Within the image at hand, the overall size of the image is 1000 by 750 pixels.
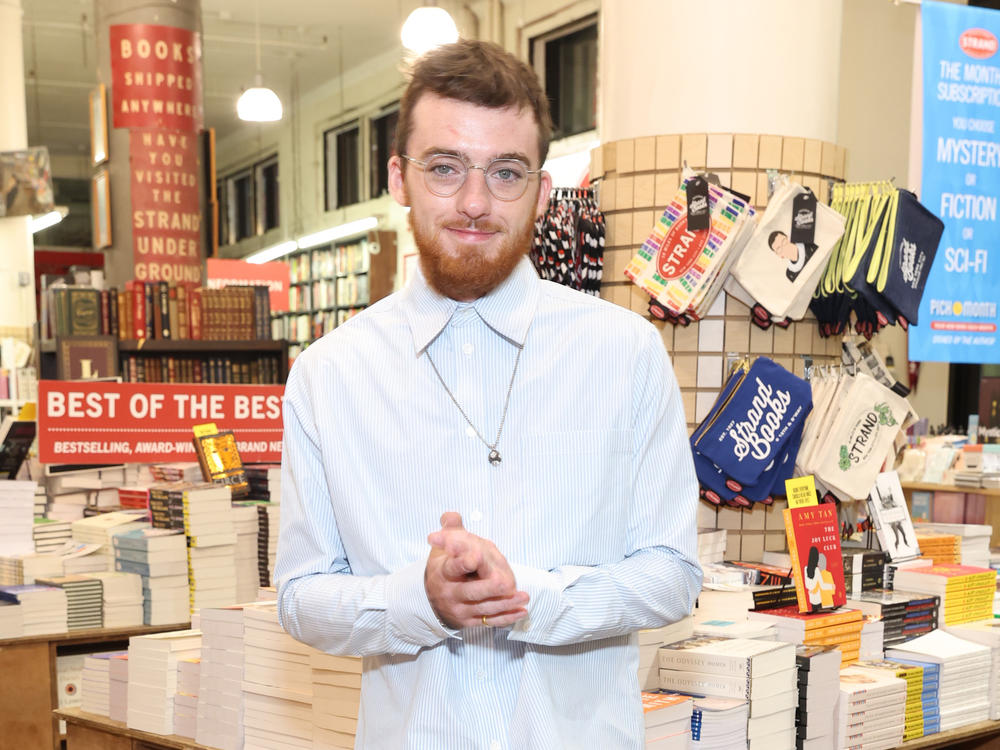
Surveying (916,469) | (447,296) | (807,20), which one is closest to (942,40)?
(807,20)

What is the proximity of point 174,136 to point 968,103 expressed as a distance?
5.41m

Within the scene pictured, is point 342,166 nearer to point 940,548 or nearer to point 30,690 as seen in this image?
point 30,690

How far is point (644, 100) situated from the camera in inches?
135

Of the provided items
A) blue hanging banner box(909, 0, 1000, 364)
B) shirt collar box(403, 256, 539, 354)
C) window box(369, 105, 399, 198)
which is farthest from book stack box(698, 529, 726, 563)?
window box(369, 105, 399, 198)

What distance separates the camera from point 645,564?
1.39m

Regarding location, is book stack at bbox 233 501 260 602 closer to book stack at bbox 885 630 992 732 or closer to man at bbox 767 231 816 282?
man at bbox 767 231 816 282

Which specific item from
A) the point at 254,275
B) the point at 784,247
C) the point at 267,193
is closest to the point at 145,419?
the point at 784,247

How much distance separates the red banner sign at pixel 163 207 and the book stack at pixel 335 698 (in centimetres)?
573

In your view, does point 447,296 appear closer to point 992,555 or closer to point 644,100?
point 644,100

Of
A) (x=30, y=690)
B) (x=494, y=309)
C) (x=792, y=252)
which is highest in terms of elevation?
(x=792, y=252)

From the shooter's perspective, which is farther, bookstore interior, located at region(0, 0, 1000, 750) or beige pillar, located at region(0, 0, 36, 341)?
beige pillar, located at region(0, 0, 36, 341)

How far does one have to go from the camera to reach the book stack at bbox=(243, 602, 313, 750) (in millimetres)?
2525

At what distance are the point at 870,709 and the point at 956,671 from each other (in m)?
0.44

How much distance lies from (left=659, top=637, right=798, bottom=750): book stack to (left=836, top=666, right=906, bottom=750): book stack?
0.65ft
